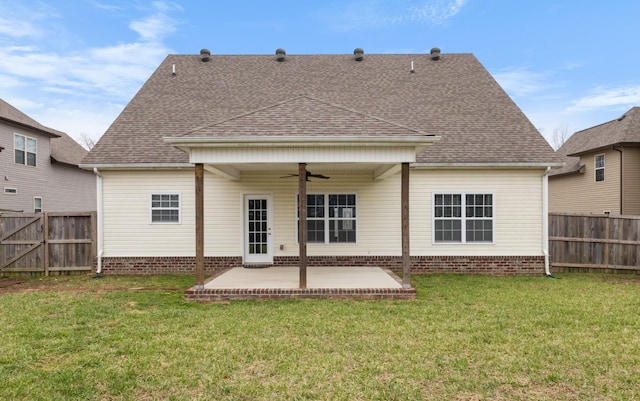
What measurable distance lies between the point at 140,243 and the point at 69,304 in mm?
3642

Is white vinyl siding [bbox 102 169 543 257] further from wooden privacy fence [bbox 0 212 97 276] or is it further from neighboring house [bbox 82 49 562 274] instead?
wooden privacy fence [bbox 0 212 97 276]

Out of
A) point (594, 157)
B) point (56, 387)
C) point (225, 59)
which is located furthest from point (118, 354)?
point (594, 157)

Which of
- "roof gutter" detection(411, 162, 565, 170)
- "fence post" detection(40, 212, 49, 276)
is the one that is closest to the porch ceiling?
"roof gutter" detection(411, 162, 565, 170)

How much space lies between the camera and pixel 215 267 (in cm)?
1115

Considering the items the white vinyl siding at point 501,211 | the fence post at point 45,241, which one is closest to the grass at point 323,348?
the white vinyl siding at point 501,211

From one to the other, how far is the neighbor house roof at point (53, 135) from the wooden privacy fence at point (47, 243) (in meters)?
8.60

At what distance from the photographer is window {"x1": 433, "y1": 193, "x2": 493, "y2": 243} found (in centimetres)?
1105

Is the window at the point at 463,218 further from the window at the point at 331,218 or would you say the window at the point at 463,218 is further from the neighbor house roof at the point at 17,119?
the neighbor house roof at the point at 17,119

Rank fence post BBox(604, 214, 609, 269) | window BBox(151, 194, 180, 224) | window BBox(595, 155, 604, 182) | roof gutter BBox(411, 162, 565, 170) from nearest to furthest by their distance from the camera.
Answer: roof gutter BBox(411, 162, 565, 170) < window BBox(151, 194, 180, 224) < fence post BBox(604, 214, 609, 269) < window BBox(595, 155, 604, 182)

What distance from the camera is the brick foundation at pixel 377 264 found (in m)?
11.0

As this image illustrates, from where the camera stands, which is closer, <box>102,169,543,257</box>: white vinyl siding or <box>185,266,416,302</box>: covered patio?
<box>185,266,416,302</box>: covered patio

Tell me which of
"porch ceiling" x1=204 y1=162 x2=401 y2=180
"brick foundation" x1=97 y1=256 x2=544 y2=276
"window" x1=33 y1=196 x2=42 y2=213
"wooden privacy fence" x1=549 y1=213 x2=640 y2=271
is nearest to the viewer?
"porch ceiling" x1=204 y1=162 x2=401 y2=180

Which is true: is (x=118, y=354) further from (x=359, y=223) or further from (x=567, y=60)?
(x=567, y=60)

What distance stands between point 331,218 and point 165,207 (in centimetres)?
471
